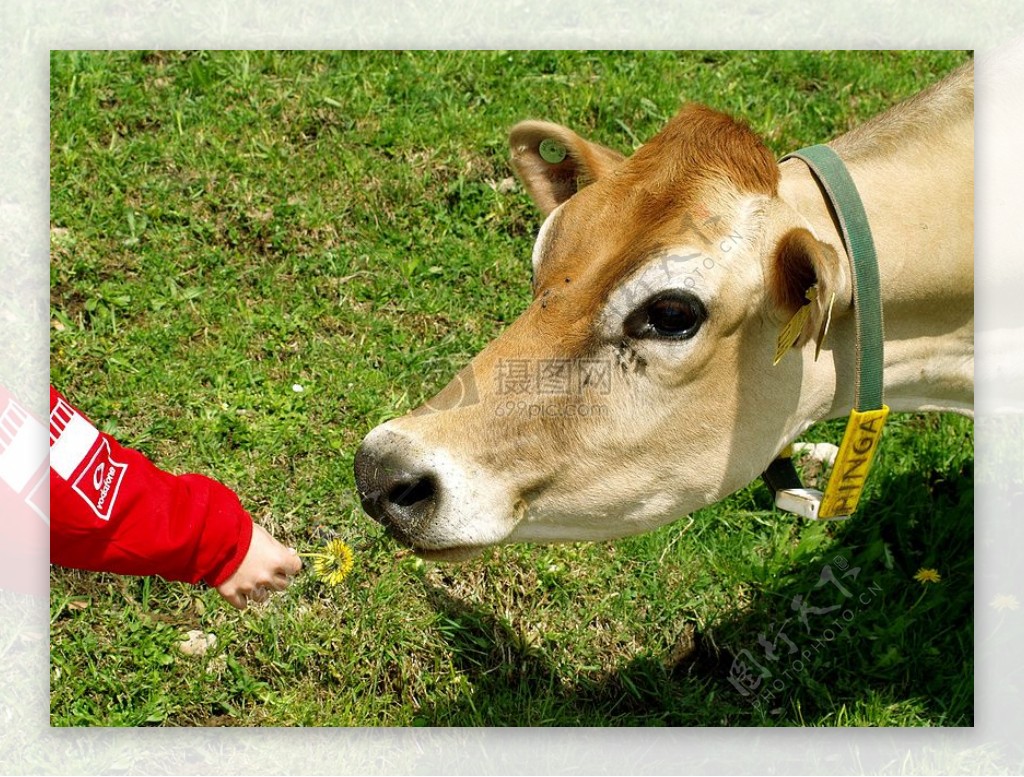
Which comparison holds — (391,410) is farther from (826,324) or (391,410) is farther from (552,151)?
(826,324)

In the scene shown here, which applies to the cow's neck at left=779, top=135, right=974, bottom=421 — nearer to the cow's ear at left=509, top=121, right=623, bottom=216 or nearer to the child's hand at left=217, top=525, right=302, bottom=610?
the cow's ear at left=509, top=121, right=623, bottom=216

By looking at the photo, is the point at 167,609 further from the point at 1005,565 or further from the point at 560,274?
the point at 1005,565

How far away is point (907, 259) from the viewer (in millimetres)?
3049

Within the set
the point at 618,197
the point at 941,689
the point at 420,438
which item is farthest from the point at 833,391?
the point at 941,689

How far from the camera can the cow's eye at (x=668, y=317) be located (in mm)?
2707

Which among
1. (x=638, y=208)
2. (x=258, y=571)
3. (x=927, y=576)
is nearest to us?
(x=638, y=208)

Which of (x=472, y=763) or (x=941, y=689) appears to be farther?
(x=941, y=689)

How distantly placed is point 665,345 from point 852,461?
0.64m

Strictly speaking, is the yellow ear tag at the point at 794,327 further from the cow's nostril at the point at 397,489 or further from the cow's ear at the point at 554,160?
the cow's nostril at the point at 397,489

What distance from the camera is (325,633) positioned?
4102 mm

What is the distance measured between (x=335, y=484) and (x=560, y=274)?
1860mm

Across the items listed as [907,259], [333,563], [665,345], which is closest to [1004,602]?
[907,259]

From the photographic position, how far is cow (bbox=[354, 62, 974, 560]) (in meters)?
2.76

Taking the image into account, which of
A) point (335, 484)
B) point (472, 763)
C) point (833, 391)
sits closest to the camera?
point (833, 391)
